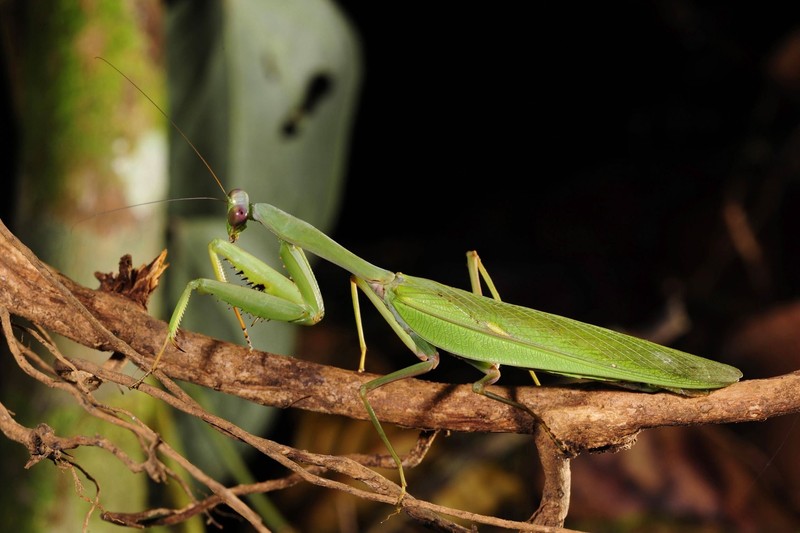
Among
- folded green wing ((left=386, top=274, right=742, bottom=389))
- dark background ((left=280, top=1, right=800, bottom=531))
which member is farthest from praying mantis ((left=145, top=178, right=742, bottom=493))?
dark background ((left=280, top=1, right=800, bottom=531))

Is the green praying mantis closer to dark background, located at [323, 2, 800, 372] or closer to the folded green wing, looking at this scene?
the folded green wing

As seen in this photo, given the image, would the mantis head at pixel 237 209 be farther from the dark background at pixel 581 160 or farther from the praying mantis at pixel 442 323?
the dark background at pixel 581 160

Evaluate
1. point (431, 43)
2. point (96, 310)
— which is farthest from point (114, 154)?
point (431, 43)

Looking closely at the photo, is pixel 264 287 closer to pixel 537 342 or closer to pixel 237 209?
pixel 237 209

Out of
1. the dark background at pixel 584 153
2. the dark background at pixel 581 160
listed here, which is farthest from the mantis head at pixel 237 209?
the dark background at pixel 584 153

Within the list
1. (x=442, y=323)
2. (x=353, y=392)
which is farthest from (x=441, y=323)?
(x=353, y=392)
